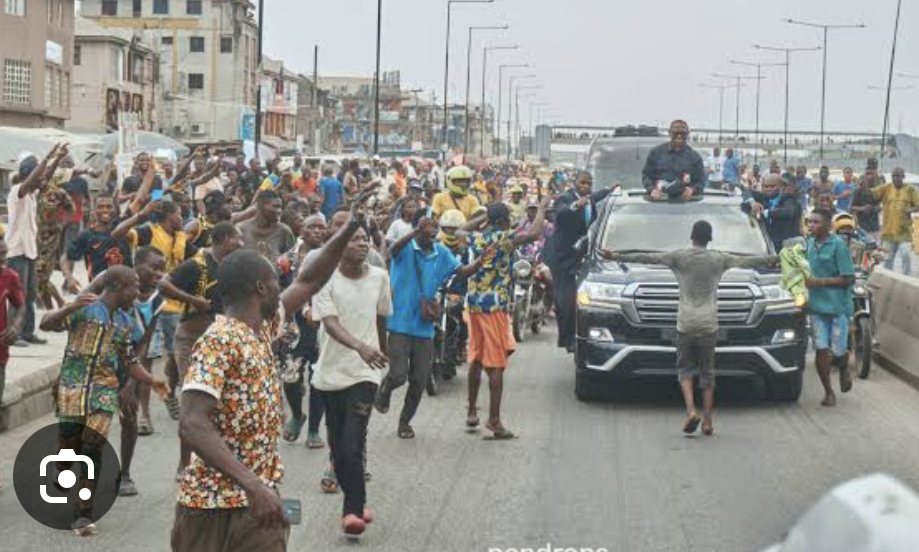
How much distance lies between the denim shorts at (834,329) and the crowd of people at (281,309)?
0.02m

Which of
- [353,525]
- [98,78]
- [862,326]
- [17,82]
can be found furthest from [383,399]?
[98,78]

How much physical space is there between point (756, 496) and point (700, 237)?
3063mm

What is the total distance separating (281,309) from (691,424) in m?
6.38

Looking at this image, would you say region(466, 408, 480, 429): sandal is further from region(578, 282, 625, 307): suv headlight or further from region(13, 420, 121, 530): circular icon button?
region(13, 420, 121, 530): circular icon button

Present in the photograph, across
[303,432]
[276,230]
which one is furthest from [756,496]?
[276,230]

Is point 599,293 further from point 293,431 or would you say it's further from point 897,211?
point 897,211

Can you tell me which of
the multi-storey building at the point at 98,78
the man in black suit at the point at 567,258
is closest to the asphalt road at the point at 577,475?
the man in black suit at the point at 567,258

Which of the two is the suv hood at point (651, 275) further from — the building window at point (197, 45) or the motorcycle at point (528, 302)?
the building window at point (197, 45)

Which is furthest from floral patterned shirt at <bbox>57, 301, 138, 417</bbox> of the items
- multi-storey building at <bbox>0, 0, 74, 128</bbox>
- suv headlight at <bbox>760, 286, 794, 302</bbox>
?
multi-storey building at <bbox>0, 0, 74, 128</bbox>

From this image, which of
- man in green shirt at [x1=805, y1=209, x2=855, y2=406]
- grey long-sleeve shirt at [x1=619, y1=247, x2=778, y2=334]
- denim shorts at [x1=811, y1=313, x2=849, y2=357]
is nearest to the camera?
grey long-sleeve shirt at [x1=619, y1=247, x2=778, y2=334]

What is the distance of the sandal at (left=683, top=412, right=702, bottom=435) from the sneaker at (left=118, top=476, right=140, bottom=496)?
4.45 m

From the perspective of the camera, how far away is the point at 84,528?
30.4 ft

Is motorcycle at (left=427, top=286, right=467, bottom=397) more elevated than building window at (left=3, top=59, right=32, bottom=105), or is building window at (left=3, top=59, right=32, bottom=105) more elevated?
building window at (left=3, top=59, right=32, bottom=105)

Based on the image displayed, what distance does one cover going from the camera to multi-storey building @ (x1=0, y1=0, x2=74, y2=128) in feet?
212
